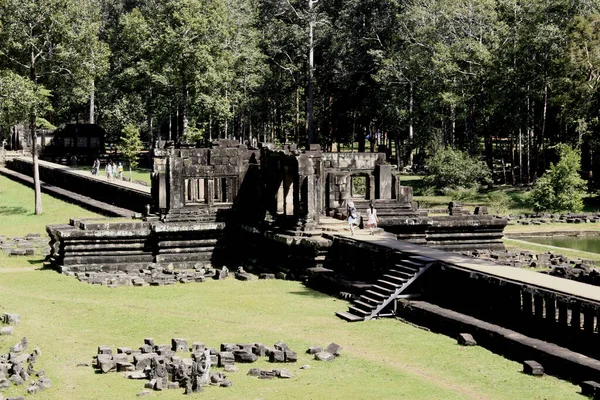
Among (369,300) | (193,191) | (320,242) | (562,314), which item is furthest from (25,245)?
(562,314)

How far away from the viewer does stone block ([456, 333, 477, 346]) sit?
19938 millimetres

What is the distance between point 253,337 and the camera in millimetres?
21266

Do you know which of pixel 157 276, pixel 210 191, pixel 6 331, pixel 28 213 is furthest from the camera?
pixel 28 213

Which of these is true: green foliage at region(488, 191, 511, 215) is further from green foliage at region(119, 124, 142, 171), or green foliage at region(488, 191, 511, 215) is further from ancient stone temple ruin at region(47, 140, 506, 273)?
green foliage at region(119, 124, 142, 171)

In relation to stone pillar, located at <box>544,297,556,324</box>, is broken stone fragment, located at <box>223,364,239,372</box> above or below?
below

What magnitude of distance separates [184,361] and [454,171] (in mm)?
40279

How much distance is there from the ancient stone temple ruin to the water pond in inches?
200

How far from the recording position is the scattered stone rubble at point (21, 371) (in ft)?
56.3

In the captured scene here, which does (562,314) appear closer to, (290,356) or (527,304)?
(527,304)

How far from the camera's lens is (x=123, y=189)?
48.1 metres

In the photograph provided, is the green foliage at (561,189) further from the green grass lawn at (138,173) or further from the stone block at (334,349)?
the stone block at (334,349)

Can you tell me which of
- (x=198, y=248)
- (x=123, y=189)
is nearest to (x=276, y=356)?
(x=198, y=248)

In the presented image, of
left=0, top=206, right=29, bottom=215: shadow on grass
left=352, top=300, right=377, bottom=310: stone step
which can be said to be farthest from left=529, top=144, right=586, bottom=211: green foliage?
left=0, top=206, right=29, bottom=215: shadow on grass

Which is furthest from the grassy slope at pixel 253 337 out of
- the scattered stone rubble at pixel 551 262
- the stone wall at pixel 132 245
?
the scattered stone rubble at pixel 551 262
